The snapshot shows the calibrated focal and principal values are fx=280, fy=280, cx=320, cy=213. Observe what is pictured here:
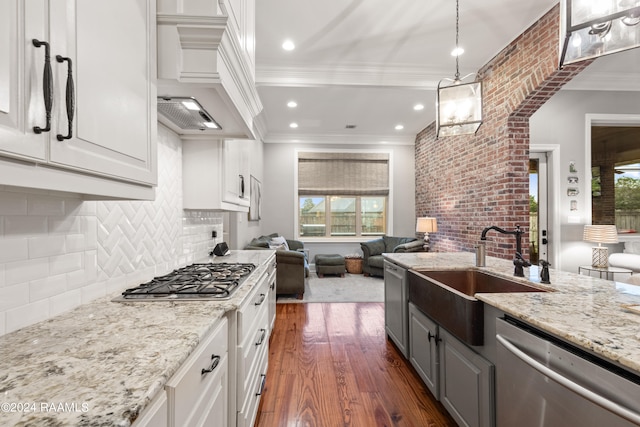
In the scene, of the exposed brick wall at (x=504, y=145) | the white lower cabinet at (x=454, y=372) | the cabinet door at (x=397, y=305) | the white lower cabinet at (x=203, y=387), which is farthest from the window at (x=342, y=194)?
the white lower cabinet at (x=203, y=387)

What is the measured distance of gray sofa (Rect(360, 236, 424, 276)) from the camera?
5516mm

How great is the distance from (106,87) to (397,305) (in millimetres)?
2356

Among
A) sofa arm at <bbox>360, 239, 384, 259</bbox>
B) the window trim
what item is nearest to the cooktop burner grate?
sofa arm at <bbox>360, 239, 384, 259</bbox>

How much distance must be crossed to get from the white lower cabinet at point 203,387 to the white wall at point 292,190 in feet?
17.1

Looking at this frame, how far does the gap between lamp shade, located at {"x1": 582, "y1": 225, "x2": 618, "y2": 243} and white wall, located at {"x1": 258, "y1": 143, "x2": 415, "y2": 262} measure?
3146 mm

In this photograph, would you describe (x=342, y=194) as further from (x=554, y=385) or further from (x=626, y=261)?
(x=554, y=385)

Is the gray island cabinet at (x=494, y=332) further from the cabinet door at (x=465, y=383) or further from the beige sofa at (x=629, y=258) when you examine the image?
the beige sofa at (x=629, y=258)

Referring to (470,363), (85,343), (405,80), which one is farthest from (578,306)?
(405,80)

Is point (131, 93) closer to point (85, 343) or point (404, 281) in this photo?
point (85, 343)

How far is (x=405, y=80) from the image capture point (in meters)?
3.82

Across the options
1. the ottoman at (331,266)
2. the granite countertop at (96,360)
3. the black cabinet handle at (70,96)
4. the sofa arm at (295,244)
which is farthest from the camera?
the sofa arm at (295,244)

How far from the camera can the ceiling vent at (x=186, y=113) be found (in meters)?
1.36

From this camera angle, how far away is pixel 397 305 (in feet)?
7.91

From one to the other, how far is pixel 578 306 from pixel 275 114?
189 inches
